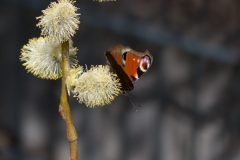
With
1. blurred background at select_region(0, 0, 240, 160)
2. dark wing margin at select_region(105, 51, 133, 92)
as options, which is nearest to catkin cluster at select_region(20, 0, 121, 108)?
dark wing margin at select_region(105, 51, 133, 92)

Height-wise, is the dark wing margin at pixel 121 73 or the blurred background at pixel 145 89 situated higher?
the blurred background at pixel 145 89

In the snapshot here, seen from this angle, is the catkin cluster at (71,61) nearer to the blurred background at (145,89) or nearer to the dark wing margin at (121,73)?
the dark wing margin at (121,73)

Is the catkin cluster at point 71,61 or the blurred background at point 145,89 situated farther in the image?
the blurred background at point 145,89

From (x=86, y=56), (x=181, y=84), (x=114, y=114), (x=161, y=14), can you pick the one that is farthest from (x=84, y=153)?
(x=161, y=14)

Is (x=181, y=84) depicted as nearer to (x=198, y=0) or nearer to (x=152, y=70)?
(x=152, y=70)

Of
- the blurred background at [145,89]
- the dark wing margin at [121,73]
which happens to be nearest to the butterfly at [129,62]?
the dark wing margin at [121,73]

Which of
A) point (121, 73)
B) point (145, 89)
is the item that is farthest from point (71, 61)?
point (145, 89)
